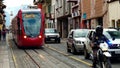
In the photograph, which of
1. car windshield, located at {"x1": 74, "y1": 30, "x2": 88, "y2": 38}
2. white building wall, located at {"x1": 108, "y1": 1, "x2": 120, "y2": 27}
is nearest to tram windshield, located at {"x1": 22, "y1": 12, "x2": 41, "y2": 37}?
car windshield, located at {"x1": 74, "y1": 30, "x2": 88, "y2": 38}

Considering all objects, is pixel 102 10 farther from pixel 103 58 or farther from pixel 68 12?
pixel 103 58

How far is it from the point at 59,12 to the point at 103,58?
66.8 meters

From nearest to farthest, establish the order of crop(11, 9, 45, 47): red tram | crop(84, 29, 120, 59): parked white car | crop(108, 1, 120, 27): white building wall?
crop(84, 29, 120, 59): parked white car, crop(11, 9, 45, 47): red tram, crop(108, 1, 120, 27): white building wall

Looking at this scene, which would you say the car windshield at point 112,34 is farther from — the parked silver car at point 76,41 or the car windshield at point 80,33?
the car windshield at point 80,33

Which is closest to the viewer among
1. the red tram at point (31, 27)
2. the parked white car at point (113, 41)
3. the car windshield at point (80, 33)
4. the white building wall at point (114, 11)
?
the parked white car at point (113, 41)

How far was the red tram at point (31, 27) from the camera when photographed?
111 ft

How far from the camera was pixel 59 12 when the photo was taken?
8075 centimetres

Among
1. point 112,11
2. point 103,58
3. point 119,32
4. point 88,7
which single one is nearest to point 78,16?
point 88,7

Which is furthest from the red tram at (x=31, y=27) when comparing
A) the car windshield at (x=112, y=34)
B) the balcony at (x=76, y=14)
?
the balcony at (x=76, y=14)

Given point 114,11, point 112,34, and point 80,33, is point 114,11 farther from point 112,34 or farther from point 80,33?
point 112,34

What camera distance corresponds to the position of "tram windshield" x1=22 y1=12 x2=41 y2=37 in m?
34.0

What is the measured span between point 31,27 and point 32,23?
39cm

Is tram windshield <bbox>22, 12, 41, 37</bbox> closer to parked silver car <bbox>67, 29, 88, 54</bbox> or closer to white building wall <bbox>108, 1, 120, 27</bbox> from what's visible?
parked silver car <bbox>67, 29, 88, 54</bbox>

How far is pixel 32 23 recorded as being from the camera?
34.4m
